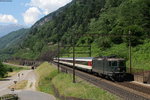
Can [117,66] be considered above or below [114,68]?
above

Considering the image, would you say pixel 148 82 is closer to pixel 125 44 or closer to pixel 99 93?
pixel 99 93

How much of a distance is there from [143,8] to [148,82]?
47427 millimetres

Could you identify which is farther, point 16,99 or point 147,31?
point 147,31

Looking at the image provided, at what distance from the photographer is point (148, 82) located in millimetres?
40125

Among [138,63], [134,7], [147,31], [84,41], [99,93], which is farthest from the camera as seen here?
[84,41]

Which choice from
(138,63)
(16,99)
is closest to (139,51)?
(138,63)

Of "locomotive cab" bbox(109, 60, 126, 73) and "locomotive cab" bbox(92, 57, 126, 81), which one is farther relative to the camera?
"locomotive cab" bbox(109, 60, 126, 73)

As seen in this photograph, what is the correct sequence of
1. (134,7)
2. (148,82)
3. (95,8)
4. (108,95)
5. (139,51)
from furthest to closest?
(95,8), (134,7), (139,51), (148,82), (108,95)

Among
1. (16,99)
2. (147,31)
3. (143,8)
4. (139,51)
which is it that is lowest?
(16,99)

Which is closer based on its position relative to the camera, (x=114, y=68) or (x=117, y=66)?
(x=114, y=68)

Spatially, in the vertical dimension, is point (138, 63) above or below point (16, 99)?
above

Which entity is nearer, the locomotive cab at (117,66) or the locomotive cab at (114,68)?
the locomotive cab at (114,68)

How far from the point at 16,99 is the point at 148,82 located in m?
29.6

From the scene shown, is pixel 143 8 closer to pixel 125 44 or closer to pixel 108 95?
pixel 125 44
